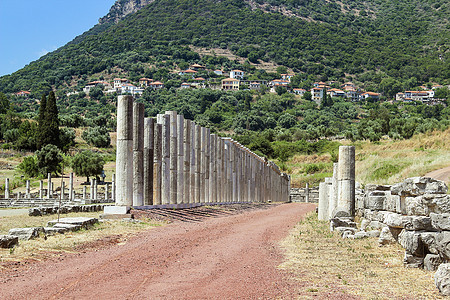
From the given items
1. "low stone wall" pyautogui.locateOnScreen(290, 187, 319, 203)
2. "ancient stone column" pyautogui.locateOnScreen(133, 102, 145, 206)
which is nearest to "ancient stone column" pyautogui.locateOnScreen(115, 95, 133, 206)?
"ancient stone column" pyautogui.locateOnScreen(133, 102, 145, 206)

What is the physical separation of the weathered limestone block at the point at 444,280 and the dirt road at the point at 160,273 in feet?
7.91

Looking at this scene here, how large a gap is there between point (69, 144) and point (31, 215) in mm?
70897

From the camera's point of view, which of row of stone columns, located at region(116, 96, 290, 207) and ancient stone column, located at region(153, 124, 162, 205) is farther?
ancient stone column, located at region(153, 124, 162, 205)

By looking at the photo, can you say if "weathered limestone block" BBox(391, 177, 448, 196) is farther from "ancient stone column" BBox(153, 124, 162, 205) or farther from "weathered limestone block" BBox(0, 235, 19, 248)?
"ancient stone column" BBox(153, 124, 162, 205)

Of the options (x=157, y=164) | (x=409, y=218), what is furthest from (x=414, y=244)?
(x=157, y=164)

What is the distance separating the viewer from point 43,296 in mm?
8797

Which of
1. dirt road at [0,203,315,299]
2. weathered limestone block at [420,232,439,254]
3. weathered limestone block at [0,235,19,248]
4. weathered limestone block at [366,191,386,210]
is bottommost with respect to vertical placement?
dirt road at [0,203,315,299]

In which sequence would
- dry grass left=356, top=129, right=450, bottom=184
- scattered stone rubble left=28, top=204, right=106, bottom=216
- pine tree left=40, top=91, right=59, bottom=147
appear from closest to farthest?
scattered stone rubble left=28, top=204, right=106, bottom=216 → dry grass left=356, top=129, right=450, bottom=184 → pine tree left=40, top=91, right=59, bottom=147

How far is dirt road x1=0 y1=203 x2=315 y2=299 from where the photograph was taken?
29.8 ft

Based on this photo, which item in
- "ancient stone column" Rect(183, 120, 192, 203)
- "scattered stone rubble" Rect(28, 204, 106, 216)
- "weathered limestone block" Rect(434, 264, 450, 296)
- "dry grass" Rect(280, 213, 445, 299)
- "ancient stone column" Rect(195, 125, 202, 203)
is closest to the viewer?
"weathered limestone block" Rect(434, 264, 450, 296)

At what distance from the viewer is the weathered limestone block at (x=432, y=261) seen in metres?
11.1

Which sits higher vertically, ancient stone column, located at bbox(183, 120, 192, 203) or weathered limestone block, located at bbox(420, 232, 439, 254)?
ancient stone column, located at bbox(183, 120, 192, 203)

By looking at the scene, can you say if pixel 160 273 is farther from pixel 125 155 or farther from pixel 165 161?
pixel 165 161

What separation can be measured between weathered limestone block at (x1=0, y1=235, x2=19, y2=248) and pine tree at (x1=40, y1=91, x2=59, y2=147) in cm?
7515
